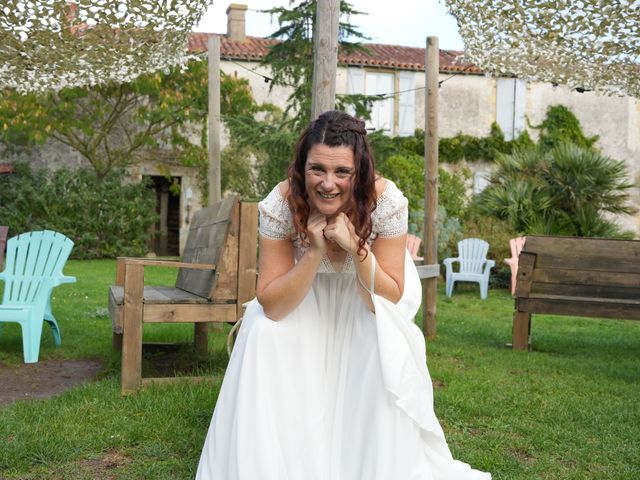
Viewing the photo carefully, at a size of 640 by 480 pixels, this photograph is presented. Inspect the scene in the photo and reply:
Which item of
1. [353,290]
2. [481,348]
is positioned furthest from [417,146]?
[353,290]

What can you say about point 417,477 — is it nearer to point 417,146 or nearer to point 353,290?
point 353,290

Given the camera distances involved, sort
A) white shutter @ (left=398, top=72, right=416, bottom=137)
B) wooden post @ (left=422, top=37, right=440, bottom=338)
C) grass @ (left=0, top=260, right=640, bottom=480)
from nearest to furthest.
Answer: grass @ (left=0, top=260, right=640, bottom=480) < wooden post @ (left=422, top=37, right=440, bottom=338) < white shutter @ (left=398, top=72, right=416, bottom=137)

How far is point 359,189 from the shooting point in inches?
120

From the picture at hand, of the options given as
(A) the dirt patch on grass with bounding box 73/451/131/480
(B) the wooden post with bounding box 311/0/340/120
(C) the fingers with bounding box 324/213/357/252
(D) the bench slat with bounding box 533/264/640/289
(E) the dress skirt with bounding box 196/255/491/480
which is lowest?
(A) the dirt patch on grass with bounding box 73/451/131/480

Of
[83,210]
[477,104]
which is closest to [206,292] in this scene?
[83,210]

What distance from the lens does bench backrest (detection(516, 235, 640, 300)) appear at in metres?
7.00

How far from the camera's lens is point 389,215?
3098 millimetres

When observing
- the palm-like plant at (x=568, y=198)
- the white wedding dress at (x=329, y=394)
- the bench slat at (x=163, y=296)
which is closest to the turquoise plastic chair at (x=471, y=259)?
the palm-like plant at (x=568, y=198)

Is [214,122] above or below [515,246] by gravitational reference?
above

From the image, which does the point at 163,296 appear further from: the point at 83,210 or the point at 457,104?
the point at 457,104

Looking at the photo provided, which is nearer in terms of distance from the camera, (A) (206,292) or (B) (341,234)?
(B) (341,234)

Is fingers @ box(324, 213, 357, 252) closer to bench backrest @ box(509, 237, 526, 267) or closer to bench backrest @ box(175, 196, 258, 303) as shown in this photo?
bench backrest @ box(175, 196, 258, 303)

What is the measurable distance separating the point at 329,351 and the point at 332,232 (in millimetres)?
556

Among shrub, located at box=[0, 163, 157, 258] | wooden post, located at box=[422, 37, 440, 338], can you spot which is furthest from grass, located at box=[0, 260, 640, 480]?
shrub, located at box=[0, 163, 157, 258]
